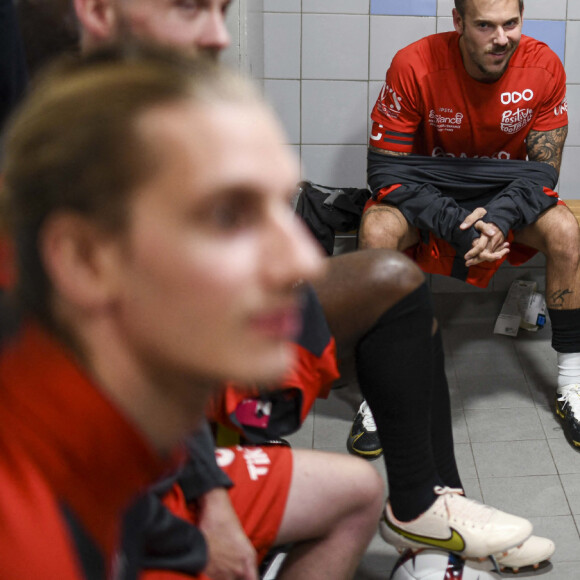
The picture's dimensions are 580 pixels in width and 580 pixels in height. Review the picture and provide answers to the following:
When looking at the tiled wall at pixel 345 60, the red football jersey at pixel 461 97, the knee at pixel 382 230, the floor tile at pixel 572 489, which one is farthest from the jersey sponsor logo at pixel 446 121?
the floor tile at pixel 572 489

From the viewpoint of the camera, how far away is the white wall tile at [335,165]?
2629mm

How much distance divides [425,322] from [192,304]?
78 centimetres

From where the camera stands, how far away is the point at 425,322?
1078 millimetres

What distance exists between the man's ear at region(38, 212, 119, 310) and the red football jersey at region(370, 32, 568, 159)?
1.79 metres

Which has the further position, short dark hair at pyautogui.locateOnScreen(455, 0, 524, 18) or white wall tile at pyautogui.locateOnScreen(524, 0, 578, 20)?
white wall tile at pyautogui.locateOnScreen(524, 0, 578, 20)

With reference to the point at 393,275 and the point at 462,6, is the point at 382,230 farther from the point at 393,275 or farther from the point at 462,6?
the point at 393,275

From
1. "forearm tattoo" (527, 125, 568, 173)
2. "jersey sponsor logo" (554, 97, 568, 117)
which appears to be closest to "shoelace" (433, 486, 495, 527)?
"forearm tattoo" (527, 125, 568, 173)

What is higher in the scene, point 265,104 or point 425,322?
point 265,104

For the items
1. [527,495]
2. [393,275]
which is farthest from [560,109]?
[393,275]

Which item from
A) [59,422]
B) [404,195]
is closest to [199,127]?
[59,422]

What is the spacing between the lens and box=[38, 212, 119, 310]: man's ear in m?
0.34

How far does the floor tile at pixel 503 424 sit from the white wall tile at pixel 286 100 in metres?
1.29

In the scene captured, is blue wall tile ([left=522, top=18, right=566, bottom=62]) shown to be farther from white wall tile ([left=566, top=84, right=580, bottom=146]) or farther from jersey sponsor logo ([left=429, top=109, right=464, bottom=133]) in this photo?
jersey sponsor logo ([left=429, top=109, right=464, bottom=133])

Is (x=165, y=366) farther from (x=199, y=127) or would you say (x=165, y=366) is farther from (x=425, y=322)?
(x=425, y=322)
